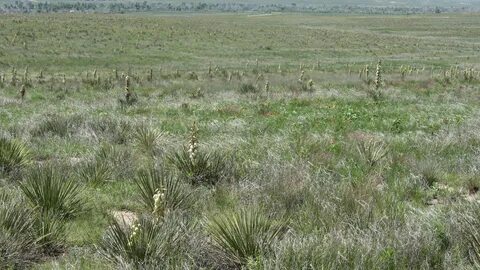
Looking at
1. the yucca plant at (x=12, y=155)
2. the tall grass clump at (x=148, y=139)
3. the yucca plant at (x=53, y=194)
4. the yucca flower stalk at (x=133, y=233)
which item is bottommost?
the tall grass clump at (x=148, y=139)

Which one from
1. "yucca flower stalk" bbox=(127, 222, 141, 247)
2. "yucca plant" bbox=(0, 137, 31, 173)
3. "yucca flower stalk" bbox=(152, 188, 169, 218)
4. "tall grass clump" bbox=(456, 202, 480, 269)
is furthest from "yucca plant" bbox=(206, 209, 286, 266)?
"yucca plant" bbox=(0, 137, 31, 173)

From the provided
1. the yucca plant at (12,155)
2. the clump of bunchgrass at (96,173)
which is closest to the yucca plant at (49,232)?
the clump of bunchgrass at (96,173)

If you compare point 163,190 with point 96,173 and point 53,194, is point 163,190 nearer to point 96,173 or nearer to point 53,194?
point 53,194

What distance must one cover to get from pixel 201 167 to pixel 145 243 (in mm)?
3272

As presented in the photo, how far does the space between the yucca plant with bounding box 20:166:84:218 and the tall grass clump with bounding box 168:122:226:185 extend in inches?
72.0

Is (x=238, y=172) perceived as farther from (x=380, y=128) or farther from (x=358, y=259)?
(x=380, y=128)

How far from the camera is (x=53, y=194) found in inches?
254

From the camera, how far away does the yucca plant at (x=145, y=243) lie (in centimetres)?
491

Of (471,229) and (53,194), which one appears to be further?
(53,194)

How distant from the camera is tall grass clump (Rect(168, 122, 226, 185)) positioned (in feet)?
26.7

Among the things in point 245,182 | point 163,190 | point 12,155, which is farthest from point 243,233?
point 12,155

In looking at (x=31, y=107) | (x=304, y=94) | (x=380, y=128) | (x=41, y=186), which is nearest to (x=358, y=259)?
(x=41, y=186)

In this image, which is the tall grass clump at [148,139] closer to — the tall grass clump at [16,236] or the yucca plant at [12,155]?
the yucca plant at [12,155]

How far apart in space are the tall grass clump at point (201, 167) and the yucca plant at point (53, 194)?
1.83 m
